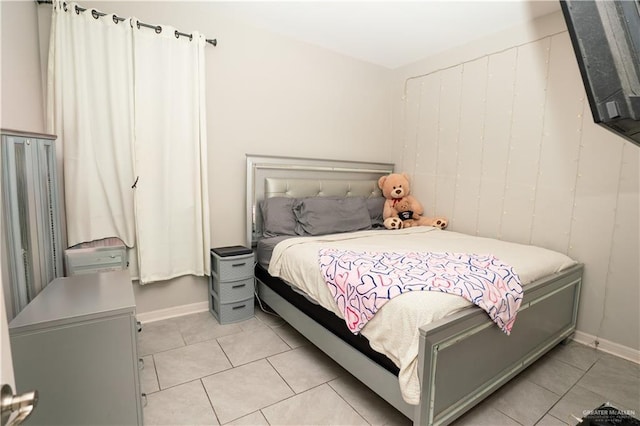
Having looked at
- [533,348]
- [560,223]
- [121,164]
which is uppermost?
[121,164]

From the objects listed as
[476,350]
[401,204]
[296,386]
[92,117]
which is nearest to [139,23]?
[92,117]

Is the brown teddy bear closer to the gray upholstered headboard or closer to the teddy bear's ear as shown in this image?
the teddy bear's ear

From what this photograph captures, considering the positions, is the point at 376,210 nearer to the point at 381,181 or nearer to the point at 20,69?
the point at 381,181

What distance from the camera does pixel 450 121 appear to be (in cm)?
329

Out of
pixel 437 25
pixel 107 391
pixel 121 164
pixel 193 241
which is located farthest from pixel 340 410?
pixel 437 25

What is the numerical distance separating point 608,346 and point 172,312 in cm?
341

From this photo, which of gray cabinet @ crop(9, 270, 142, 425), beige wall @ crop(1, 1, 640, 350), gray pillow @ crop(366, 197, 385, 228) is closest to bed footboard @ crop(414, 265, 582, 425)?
beige wall @ crop(1, 1, 640, 350)

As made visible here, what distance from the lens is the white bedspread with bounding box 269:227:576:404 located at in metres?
1.34

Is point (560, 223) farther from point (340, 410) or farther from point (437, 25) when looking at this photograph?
point (340, 410)

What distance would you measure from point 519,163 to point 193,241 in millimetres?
2878

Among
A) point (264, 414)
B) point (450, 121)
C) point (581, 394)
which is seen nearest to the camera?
point (264, 414)

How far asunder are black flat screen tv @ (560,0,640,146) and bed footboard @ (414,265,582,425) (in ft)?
3.13

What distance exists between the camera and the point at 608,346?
7.73 ft

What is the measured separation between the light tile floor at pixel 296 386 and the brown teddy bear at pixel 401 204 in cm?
162
